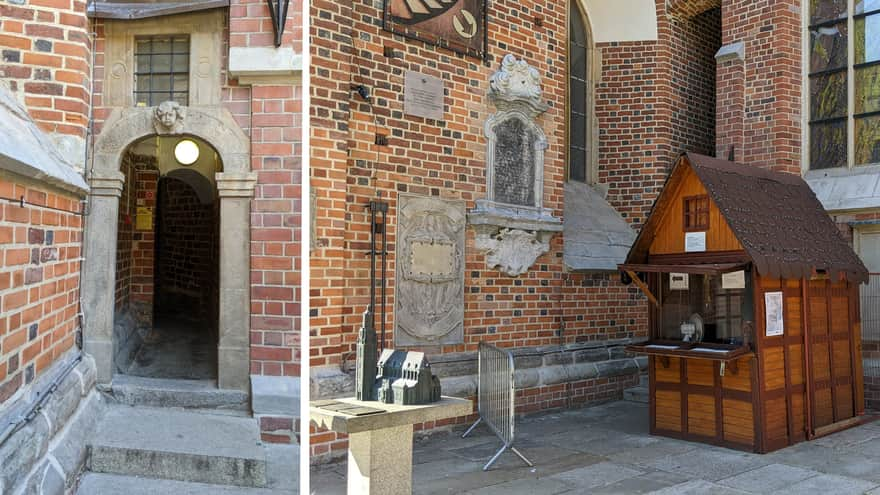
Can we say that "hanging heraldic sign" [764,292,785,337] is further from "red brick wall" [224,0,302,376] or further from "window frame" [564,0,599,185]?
"red brick wall" [224,0,302,376]

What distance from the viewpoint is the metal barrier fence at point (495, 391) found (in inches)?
235

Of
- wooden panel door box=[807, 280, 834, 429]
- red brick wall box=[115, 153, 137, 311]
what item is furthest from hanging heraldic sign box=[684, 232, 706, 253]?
red brick wall box=[115, 153, 137, 311]

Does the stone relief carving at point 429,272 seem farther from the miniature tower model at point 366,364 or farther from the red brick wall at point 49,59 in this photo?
the red brick wall at point 49,59

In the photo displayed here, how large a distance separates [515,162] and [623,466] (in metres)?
2.84

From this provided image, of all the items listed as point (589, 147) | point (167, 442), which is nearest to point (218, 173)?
point (167, 442)

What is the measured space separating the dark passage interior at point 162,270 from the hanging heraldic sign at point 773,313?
4152mm

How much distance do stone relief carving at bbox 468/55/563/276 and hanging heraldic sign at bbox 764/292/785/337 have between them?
2.03m

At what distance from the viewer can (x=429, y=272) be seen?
21.0 ft

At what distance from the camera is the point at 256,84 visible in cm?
358

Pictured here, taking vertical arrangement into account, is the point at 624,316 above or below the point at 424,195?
below

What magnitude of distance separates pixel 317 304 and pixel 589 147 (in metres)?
4.94

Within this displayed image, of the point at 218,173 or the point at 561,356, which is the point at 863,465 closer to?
the point at 561,356

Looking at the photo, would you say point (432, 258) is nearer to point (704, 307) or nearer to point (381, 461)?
point (704, 307)

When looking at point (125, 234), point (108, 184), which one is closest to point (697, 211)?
point (125, 234)
